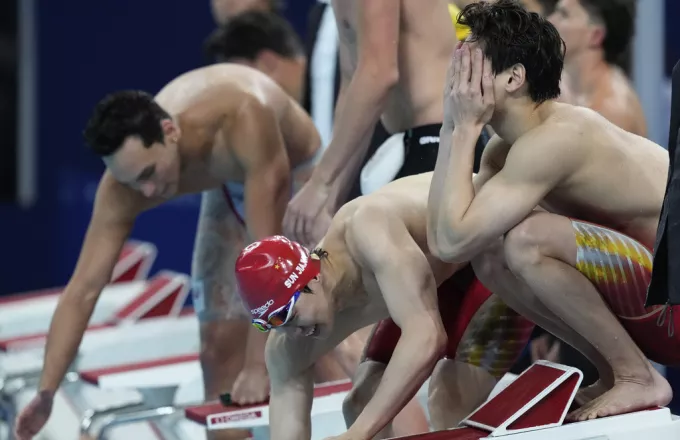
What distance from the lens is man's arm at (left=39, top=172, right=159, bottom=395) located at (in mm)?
3613

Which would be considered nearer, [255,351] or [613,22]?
[255,351]

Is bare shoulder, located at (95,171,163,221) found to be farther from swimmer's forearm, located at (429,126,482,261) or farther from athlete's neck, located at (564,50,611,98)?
athlete's neck, located at (564,50,611,98)

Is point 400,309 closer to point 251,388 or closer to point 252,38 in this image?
point 251,388

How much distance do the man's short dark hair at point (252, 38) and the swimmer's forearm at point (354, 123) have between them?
1627 mm

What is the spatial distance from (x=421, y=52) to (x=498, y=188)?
838 mm

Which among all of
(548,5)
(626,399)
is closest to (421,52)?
(626,399)

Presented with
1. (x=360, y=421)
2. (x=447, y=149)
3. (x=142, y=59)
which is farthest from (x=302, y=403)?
(x=142, y=59)

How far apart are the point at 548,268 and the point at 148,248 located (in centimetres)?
439

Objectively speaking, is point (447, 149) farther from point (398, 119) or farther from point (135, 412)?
point (135, 412)

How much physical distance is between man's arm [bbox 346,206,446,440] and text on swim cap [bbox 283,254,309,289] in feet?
0.43

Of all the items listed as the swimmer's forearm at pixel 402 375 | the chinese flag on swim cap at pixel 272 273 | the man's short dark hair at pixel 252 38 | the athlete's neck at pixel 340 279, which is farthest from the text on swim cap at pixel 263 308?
the man's short dark hair at pixel 252 38

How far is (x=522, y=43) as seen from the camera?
2518 millimetres

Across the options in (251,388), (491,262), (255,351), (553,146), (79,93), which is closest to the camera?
(553,146)

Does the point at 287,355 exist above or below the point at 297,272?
below
